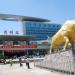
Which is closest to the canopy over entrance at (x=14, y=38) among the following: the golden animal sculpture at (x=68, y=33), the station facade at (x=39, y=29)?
the station facade at (x=39, y=29)

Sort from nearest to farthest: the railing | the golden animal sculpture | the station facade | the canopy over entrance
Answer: the railing, the golden animal sculpture, the canopy over entrance, the station facade

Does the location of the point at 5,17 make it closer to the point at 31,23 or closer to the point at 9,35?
the point at 31,23

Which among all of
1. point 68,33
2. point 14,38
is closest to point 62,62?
→ point 68,33

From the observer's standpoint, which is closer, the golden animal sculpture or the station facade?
the golden animal sculpture

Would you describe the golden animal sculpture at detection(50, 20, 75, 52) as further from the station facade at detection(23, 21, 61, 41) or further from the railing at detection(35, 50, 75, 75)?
the station facade at detection(23, 21, 61, 41)

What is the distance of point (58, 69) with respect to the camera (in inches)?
765

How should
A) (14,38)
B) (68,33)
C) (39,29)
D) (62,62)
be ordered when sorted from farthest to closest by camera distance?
1. (39,29)
2. (14,38)
3. (68,33)
4. (62,62)

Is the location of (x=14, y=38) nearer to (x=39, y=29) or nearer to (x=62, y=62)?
(x=39, y=29)

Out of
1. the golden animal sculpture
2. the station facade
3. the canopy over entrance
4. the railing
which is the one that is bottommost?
the railing

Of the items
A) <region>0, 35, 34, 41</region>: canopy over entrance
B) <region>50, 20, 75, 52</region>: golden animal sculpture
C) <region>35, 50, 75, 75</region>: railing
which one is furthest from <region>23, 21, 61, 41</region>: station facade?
<region>35, 50, 75, 75</region>: railing

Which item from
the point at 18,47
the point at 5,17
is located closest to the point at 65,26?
the point at 18,47

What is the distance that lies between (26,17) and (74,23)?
6476 cm

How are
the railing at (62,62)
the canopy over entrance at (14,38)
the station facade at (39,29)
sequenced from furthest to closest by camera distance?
the station facade at (39,29)
the canopy over entrance at (14,38)
the railing at (62,62)

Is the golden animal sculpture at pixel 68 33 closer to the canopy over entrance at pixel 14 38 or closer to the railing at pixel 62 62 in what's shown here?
Result: the railing at pixel 62 62
